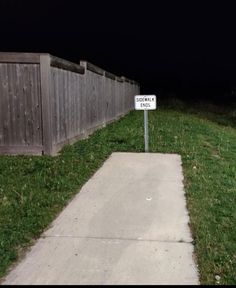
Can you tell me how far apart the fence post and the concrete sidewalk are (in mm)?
1707

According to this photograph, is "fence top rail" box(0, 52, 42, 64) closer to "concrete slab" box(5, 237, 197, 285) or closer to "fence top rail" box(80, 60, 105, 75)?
"fence top rail" box(80, 60, 105, 75)

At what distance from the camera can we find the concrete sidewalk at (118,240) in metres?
4.29

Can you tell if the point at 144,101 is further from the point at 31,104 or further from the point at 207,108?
the point at 207,108

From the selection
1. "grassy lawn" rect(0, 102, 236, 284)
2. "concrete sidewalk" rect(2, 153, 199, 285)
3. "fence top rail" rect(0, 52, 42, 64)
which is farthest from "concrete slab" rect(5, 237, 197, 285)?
"fence top rail" rect(0, 52, 42, 64)

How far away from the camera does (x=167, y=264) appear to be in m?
4.53

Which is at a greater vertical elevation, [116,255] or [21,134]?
[21,134]

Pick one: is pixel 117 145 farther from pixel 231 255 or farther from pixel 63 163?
pixel 231 255

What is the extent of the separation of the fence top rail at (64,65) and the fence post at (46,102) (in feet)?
0.79

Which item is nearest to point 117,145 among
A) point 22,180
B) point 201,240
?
point 22,180

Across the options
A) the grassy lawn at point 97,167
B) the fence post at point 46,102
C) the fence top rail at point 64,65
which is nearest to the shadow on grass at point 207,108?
the grassy lawn at point 97,167

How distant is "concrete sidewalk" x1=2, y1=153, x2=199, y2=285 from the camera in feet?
14.1

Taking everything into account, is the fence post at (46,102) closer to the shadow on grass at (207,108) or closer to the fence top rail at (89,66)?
the fence top rail at (89,66)

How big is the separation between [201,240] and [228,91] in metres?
34.3

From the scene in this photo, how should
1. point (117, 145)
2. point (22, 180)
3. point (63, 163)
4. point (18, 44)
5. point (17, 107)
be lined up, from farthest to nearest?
point (18, 44), point (117, 145), point (17, 107), point (63, 163), point (22, 180)
